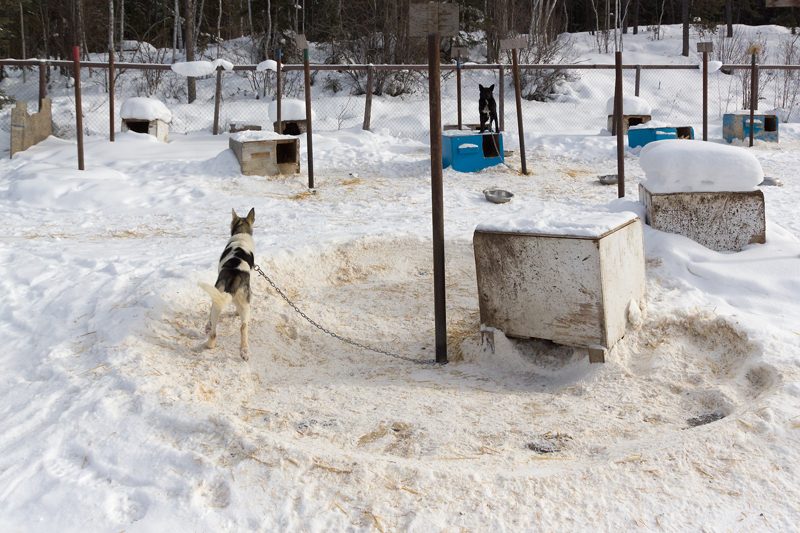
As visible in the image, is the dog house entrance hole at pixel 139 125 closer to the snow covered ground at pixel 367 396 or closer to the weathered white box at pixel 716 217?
the snow covered ground at pixel 367 396

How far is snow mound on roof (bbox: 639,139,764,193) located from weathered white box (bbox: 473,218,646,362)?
154 centimetres

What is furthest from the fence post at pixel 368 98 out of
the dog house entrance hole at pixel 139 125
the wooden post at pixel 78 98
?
the wooden post at pixel 78 98

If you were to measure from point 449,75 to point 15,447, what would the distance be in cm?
1993

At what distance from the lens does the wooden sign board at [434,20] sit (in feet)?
12.6

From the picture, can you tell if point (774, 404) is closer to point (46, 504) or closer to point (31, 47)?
point (46, 504)

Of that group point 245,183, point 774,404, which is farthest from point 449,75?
point 774,404

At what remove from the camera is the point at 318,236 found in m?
6.44

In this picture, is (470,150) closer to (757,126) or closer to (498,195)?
(498,195)

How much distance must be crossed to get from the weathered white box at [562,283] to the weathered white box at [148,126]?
9998 mm

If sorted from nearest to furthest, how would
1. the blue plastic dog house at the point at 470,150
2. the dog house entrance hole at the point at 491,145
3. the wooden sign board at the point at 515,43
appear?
the wooden sign board at the point at 515,43 → the blue plastic dog house at the point at 470,150 → the dog house entrance hole at the point at 491,145

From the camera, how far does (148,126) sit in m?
12.5

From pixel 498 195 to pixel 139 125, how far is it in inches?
302

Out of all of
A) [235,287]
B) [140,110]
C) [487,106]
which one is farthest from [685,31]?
[235,287]

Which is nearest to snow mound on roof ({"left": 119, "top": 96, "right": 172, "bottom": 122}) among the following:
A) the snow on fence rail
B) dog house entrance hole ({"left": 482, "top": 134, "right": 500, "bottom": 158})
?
the snow on fence rail
